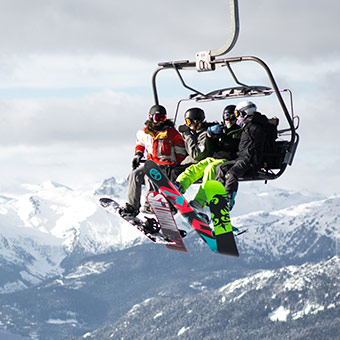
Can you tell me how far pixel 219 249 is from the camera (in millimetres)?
19734

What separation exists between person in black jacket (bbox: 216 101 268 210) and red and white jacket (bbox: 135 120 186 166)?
133cm

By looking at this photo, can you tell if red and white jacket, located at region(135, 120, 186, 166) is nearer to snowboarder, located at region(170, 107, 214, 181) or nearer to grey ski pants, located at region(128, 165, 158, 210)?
snowboarder, located at region(170, 107, 214, 181)

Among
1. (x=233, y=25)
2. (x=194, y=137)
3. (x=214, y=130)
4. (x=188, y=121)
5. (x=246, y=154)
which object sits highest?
(x=233, y=25)

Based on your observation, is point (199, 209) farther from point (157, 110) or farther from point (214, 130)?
point (157, 110)

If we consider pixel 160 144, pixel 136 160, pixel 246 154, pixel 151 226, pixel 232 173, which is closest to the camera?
pixel 232 173

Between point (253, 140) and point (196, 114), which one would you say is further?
point (196, 114)


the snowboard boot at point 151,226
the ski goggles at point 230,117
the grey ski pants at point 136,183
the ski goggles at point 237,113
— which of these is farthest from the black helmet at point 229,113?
the snowboard boot at point 151,226

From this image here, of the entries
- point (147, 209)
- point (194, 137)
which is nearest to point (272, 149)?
point (194, 137)

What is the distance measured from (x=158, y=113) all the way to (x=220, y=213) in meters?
3.07

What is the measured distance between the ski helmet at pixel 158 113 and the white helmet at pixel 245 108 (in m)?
1.83

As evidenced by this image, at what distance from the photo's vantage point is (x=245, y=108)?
20484mm

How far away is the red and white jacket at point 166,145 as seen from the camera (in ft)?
68.9

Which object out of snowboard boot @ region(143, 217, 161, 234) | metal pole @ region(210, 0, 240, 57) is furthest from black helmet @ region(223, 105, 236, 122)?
metal pole @ region(210, 0, 240, 57)

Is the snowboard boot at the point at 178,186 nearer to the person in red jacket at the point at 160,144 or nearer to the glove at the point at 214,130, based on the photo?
the person in red jacket at the point at 160,144
